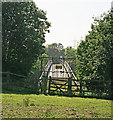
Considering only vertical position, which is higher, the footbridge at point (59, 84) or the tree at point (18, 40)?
the tree at point (18, 40)

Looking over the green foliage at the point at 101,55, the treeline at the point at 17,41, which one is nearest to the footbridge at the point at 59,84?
the green foliage at the point at 101,55

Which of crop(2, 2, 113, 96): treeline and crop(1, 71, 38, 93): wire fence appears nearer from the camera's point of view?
crop(1, 71, 38, 93): wire fence

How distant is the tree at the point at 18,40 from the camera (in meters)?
29.6

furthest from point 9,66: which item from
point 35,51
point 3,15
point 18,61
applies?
point 3,15

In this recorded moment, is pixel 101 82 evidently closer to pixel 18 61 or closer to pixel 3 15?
pixel 18 61

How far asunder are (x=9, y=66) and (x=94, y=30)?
1258 cm

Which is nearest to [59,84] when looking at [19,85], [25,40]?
[19,85]

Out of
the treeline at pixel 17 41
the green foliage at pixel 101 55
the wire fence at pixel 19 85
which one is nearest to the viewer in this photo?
the green foliage at pixel 101 55

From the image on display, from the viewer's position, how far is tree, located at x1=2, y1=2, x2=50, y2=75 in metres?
29.6

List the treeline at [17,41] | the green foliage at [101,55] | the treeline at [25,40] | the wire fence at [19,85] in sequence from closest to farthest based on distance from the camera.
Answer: the green foliage at [101,55]
the wire fence at [19,85]
the treeline at [25,40]
the treeline at [17,41]

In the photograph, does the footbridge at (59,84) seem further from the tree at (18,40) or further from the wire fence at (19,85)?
the tree at (18,40)

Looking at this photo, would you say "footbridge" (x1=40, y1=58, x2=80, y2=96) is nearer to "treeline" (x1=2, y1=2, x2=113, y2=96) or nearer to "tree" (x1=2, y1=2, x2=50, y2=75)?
"treeline" (x1=2, y1=2, x2=113, y2=96)

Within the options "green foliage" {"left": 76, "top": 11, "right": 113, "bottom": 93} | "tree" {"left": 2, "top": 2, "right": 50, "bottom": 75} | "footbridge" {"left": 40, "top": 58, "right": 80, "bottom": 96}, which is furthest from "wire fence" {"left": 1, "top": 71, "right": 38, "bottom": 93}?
"green foliage" {"left": 76, "top": 11, "right": 113, "bottom": 93}

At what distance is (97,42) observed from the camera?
21531 millimetres
